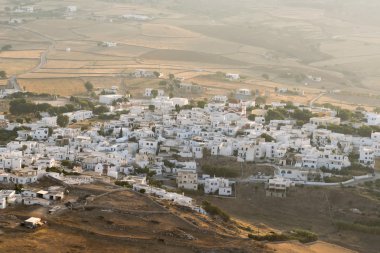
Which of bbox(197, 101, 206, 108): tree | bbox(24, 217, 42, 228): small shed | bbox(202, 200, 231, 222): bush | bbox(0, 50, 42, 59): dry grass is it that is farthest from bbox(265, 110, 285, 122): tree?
bbox(0, 50, 42, 59): dry grass

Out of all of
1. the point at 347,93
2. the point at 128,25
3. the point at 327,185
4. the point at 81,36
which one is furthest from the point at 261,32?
the point at 327,185

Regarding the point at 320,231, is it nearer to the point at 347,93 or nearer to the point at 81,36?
the point at 347,93

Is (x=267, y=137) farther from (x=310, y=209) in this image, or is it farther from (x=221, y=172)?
(x=310, y=209)

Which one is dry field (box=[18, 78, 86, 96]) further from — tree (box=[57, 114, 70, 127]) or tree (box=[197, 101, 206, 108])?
tree (box=[57, 114, 70, 127])

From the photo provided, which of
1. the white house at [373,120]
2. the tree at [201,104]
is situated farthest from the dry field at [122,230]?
the white house at [373,120]

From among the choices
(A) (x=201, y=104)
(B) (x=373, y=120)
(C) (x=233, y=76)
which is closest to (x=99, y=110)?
(A) (x=201, y=104)

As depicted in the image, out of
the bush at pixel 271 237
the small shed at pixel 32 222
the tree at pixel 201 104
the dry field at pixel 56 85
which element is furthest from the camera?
the dry field at pixel 56 85

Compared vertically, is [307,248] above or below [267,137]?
below

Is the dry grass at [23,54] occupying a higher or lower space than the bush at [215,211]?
higher

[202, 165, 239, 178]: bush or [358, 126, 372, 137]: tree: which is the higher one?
[358, 126, 372, 137]: tree

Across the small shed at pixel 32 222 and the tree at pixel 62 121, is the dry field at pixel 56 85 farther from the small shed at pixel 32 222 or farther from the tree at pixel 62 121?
the small shed at pixel 32 222

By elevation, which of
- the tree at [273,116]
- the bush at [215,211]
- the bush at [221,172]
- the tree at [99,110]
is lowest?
the bush at [215,211]
